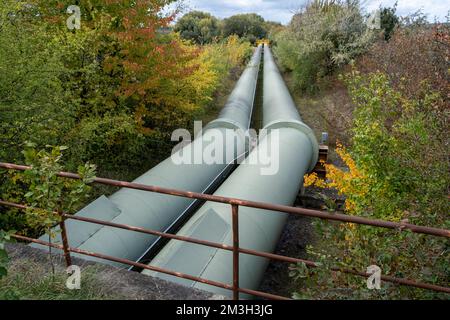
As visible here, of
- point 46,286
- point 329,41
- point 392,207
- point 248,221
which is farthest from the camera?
point 329,41

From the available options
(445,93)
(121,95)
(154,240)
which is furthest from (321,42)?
(154,240)

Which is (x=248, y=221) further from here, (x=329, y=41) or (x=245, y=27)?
(x=245, y=27)

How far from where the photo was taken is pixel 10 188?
625 cm

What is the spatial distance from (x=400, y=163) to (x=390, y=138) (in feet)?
1.45

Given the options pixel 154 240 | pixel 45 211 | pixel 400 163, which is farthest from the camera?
pixel 154 240

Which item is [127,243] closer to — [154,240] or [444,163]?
[154,240]

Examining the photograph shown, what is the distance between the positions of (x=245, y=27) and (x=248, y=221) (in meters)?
66.9

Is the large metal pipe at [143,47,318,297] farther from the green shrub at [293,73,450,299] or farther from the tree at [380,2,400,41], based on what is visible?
the tree at [380,2,400,41]

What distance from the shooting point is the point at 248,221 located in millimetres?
5402

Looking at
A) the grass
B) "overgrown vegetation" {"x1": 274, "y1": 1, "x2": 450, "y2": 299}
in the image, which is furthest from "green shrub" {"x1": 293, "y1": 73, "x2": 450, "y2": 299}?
the grass

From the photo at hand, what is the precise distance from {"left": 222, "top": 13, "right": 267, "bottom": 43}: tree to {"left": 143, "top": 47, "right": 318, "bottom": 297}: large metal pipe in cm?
5801

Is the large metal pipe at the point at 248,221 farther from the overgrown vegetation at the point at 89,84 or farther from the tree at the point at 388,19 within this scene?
the tree at the point at 388,19

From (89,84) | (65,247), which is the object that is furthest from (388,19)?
(65,247)

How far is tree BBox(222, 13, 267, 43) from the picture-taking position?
65.3 meters
